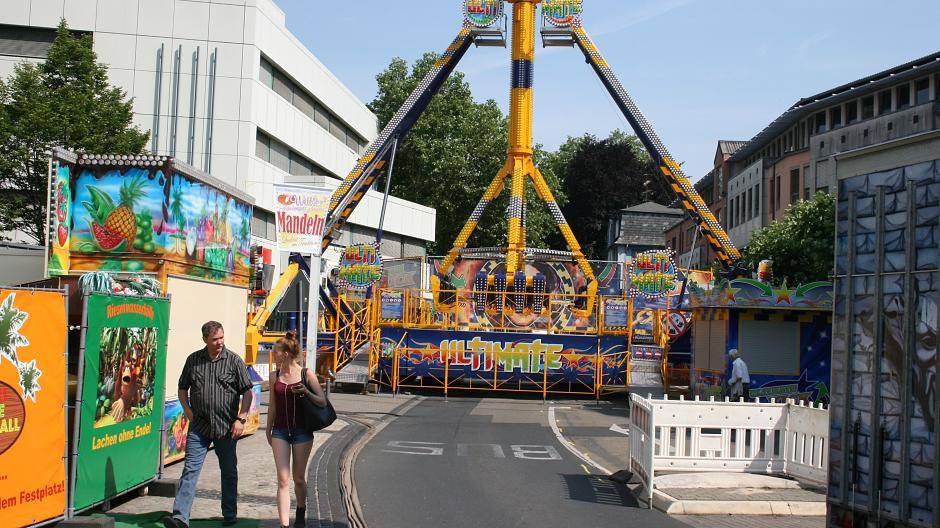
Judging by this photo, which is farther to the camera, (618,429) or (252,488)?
(618,429)

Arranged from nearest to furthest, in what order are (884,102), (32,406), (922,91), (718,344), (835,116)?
(32,406) < (718,344) < (922,91) < (884,102) < (835,116)

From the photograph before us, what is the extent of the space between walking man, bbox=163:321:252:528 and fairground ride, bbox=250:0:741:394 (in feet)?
59.0

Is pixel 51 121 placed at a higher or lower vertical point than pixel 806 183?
lower

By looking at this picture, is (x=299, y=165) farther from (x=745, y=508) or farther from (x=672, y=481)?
(x=745, y=508)

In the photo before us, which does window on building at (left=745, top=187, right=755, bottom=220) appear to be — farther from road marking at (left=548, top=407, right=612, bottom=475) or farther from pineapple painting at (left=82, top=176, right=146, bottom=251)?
pineapple painting at (left=82, top=176, right=146, bottom=251)

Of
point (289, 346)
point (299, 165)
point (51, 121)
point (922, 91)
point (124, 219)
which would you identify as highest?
point (922, 91)

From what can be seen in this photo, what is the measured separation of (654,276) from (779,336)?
6728 millimetres

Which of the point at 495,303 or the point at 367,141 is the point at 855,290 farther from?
the point at 367,141

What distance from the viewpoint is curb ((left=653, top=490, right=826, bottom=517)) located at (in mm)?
10344

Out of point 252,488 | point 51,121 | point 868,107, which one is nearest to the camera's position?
point 252,488

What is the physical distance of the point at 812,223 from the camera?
3466cm

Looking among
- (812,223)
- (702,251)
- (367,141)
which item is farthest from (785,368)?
(702,251)

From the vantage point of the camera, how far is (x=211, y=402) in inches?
327

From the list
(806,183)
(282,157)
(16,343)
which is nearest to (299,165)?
(282,157)
